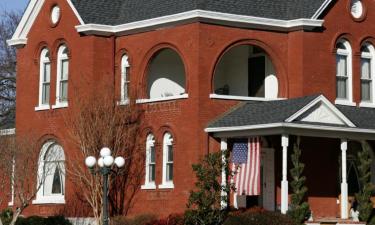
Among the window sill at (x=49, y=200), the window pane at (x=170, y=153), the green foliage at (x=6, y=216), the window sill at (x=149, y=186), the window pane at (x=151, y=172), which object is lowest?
the green foliage at (x=6, y=216)

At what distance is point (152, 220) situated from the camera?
1404 inches

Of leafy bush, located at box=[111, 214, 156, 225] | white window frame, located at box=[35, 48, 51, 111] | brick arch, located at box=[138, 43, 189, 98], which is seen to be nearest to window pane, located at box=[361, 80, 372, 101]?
brick arch, located at box=[138, 43, 189, 98]

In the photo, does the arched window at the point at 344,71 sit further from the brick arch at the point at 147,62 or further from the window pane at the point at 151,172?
the window pane at the point at 151,172

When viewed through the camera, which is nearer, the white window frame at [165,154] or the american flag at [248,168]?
the american flag at [248,168]

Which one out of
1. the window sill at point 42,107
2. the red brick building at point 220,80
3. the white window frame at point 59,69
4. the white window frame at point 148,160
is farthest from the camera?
the window sill at point 42,107

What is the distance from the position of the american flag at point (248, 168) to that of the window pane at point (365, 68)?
7.22m

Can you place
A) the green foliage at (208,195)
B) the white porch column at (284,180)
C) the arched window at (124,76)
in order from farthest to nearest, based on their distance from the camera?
the arched window at (124,76)
the white porch column at (284,180)
the green foliage at (208,195)

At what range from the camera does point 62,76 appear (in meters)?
41.2

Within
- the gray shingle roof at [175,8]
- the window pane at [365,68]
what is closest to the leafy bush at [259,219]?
the gray shingle roof at [175,8]

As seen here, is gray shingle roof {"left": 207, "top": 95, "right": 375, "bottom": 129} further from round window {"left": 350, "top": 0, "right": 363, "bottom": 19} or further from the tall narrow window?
the tall narrow window

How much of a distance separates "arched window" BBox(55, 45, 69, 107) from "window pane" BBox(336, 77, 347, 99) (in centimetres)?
1129

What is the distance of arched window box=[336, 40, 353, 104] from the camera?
39094 mm

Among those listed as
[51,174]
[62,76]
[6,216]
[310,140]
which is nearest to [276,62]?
[310,140]

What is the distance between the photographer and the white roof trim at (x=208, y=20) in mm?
36062
